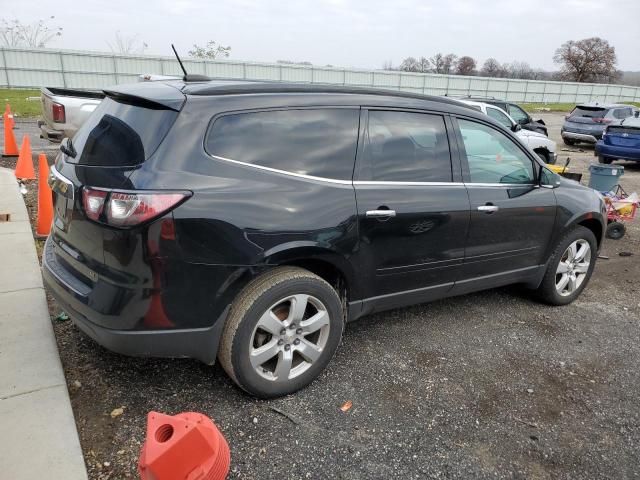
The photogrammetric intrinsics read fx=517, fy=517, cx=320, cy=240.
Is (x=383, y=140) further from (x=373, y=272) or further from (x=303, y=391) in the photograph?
(x=303, y=391)

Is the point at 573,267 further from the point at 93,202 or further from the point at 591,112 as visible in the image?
the point at 591,112

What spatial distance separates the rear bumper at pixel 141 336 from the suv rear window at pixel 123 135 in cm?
69

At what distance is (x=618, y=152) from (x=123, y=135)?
14457 millimetres

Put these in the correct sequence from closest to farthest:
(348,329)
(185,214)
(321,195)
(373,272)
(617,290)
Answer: (185,214)
(321,195)
(373,272)
(348,329)
(617,290)

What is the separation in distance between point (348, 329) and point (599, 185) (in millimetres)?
5636

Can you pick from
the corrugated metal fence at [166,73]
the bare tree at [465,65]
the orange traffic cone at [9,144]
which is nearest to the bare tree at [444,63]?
the bare tree at [465,65]

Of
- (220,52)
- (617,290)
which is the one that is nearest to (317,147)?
(617,290)

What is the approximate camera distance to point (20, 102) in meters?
20.5

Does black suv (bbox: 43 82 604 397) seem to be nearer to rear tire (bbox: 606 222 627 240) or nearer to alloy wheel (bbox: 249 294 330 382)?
alloy wheel (bbox: 249 294 330 382)

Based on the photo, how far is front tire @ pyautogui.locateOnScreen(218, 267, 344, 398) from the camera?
2.79 meters

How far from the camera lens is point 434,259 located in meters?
3.59

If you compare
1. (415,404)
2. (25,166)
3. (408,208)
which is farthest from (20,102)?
(415,404)

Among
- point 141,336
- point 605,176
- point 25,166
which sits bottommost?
point 25,166

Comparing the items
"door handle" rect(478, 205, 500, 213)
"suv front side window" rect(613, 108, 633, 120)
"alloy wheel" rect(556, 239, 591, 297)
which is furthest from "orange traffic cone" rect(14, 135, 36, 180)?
"suv front side window" rect(613, 108, 633, 120)
